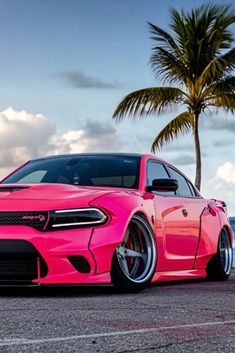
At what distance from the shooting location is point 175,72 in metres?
27.6

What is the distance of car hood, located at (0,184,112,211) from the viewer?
671cm

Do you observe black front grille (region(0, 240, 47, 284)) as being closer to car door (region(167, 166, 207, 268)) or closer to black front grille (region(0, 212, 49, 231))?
black front grille (region(0, 212, 49, 231))

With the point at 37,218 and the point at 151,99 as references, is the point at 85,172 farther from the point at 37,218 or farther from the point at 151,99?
the point at 151,99

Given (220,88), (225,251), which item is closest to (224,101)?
(220,88)

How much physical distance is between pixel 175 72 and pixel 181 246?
19963mm

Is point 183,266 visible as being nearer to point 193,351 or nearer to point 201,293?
point 201,293

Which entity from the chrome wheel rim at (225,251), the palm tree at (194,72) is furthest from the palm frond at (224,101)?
the chrome wheel rim at (225,251)

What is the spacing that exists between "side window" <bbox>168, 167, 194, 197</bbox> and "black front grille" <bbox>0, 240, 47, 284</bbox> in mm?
2663

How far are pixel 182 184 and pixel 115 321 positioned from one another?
14.1ft

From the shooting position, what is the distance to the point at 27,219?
6637 millimetres

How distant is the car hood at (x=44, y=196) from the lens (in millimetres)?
6707

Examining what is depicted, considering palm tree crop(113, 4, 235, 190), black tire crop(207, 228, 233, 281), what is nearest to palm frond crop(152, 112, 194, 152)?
palm tree crop(113, 4, 235, 190)

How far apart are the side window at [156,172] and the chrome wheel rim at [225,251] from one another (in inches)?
53.0

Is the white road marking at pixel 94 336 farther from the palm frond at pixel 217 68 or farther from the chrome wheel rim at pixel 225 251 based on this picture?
the palm frond at pixel 217 68
